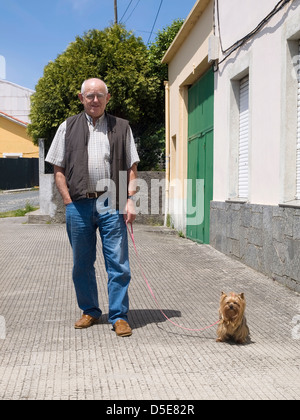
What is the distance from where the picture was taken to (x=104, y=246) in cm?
498

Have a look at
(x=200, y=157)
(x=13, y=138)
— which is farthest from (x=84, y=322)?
(x=13, y=138)

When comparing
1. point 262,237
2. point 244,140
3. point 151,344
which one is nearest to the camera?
point 151,344

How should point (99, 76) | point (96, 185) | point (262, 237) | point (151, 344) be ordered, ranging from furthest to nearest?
point (99, 76), point (262, 237), point (96, 185), point (151, 344)

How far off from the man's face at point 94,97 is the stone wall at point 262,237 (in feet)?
9.00

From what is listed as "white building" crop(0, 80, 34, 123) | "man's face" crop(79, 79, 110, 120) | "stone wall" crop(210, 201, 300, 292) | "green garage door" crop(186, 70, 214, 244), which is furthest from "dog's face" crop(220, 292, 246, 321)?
"white building" crop(0, 80, 34, 123)

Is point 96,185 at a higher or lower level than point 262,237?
higher

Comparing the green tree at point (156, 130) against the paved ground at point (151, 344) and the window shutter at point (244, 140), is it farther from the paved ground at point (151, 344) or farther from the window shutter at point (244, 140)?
the paved ground at point (151, 344)

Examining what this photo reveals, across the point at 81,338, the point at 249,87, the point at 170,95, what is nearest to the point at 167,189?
the point at 170,95

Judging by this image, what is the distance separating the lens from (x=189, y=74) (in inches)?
501

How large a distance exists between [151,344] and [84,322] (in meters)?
→ 0.75

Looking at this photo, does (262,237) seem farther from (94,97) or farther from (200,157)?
(200,157)

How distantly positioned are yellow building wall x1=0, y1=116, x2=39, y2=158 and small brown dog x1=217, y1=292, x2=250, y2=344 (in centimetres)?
3602
